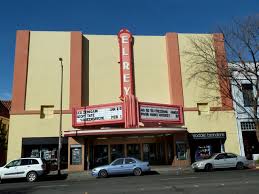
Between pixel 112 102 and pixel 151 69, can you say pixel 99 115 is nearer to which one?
pixel 112 102

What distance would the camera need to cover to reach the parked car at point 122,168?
70.3ft

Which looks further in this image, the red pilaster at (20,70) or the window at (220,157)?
the red pilaster at (20,70)

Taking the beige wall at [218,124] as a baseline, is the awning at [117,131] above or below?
below

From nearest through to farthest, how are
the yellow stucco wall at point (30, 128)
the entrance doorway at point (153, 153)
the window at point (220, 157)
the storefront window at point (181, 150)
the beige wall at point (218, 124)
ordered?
1. the window at point (220, 157)
2. the yellow stucco wall at point (30, 128)
3. the storefront window at point (181, 150)
4. the beige wall at point (218, 124)
5. the entrance doorway at point (153, 153)

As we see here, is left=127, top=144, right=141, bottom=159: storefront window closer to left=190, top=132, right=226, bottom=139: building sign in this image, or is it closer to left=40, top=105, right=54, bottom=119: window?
left=190, top=132, right=226, bottom=139: building sign

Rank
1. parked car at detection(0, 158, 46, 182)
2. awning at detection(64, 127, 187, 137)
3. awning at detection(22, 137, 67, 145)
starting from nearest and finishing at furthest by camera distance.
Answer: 1. parked car at detection(0, 158, 46, 182)
2. awning at detection(64, 127, 187, 137)
3. awning at detection(22, 137, 67, 145)

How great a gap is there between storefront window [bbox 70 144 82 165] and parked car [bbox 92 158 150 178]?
632 centimetres

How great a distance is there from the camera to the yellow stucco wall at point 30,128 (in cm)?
2766

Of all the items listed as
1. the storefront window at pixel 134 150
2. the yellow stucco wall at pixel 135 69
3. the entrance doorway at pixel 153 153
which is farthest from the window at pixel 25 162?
the entrance doorway at pixel 153 153

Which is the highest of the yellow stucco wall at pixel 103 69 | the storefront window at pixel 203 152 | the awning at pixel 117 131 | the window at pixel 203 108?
the yellow stucco wall at pixel 103 69

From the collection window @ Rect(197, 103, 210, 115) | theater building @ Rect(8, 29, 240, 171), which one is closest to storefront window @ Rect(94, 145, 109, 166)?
theater building @ Rect(8, 29, 240, 171)

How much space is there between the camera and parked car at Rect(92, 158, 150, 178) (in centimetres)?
2142

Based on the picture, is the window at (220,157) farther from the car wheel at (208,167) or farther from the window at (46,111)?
the window at (46,111)

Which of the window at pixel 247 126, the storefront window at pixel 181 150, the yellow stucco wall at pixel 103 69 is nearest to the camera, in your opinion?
the storefront window at pixel 181 150
